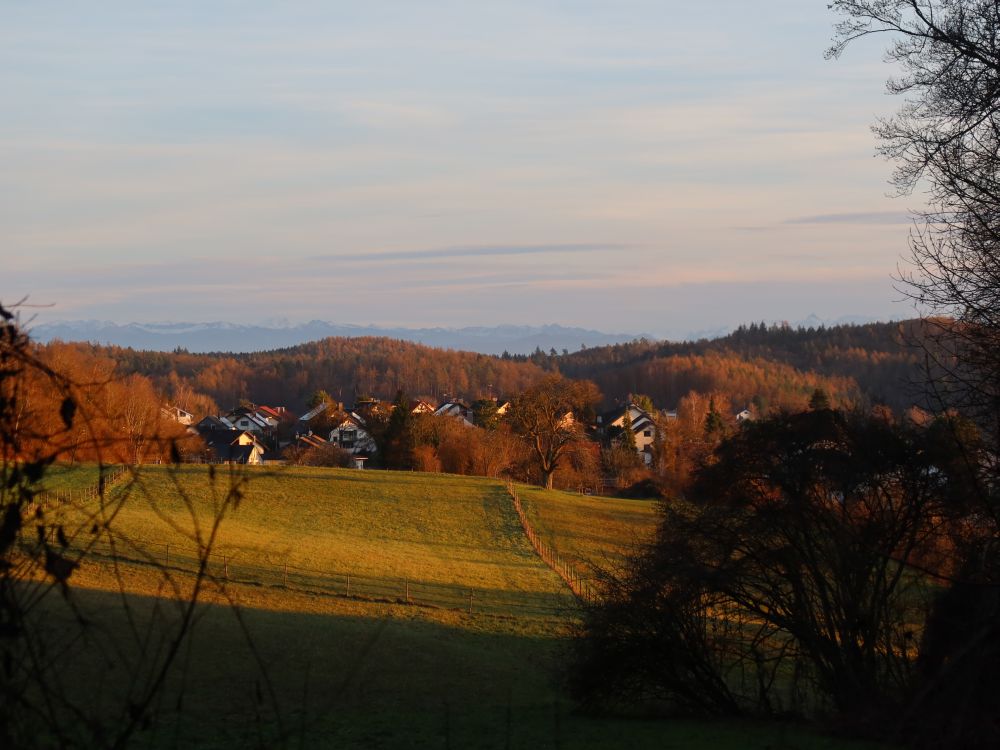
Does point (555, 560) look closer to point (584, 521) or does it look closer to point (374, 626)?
point (584, 521)

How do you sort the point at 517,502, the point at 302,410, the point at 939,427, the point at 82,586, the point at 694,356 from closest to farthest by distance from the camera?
the point at 939,427
the point at 82,586
the point at 517,502
the point at 302,410
the point at 694,356

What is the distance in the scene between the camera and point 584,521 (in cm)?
5156

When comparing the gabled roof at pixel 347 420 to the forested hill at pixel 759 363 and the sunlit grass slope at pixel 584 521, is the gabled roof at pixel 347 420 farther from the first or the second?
the forested hill at pixel 759 363

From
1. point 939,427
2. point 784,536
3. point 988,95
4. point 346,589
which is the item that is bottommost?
point 346,589

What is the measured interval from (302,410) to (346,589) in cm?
12813

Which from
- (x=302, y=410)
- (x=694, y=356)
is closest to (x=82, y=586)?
(x=302, y=410)

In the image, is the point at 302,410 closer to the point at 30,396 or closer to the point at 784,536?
the point at 784,536

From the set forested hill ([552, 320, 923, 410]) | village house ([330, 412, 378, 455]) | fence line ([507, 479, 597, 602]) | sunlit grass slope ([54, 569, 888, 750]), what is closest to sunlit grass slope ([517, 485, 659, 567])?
fence line ([507, 479, 597, 602])

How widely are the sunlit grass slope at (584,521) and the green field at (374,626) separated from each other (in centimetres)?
22

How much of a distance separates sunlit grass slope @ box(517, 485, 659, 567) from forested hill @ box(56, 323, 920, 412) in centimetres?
5812

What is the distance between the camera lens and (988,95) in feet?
38.5

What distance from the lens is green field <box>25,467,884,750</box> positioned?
12836mm

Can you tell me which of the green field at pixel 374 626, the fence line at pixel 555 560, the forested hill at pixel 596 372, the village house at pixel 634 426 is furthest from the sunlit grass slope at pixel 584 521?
the forested hill at pixel 596 372

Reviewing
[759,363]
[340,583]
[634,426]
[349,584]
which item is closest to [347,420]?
[634,426]
